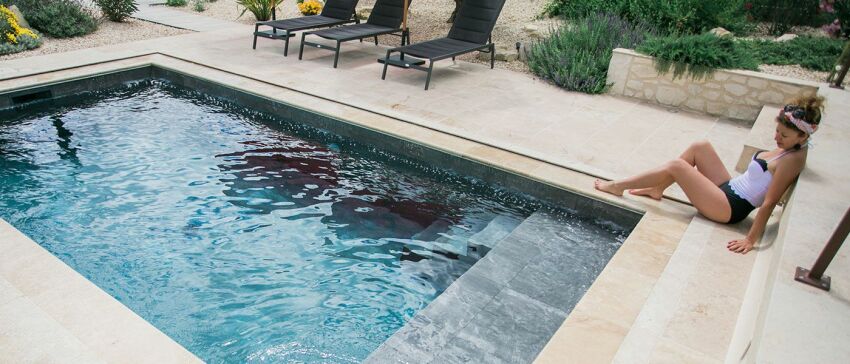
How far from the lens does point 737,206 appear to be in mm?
3420

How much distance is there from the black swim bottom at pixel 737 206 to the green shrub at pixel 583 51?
3.14m

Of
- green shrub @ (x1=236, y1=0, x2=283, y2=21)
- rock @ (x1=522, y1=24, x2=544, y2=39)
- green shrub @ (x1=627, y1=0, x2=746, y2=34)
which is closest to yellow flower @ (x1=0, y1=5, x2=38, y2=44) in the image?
green shrub @ (x1=236, y1=0, x2=283, y2=21)

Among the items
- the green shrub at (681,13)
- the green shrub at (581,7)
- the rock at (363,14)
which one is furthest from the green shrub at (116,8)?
the green shrub at (681,13)

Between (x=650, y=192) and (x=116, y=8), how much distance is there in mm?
8961

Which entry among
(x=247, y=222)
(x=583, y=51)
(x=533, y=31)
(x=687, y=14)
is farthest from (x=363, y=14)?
(x=247, y=222)

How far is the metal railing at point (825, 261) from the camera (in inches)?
85.1

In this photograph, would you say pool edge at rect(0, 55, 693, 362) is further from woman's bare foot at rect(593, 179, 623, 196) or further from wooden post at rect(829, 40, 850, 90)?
wooden post at rect(829, 40, 850, 90)

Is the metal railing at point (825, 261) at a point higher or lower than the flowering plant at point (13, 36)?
higher

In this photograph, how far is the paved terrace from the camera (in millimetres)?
2334

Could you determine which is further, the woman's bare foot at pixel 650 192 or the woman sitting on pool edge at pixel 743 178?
the woman's bare foot at pixel 650 192

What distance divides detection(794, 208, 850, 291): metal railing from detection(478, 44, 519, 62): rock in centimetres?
578

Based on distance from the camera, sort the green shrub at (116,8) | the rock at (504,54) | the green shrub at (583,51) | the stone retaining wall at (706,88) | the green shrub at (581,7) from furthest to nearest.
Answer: the green shrub at (116,8) < the green shrub at (581,7) < the rock at (504,54) < the green shrub at (583,51) < the stone retaining wall at (706,88)

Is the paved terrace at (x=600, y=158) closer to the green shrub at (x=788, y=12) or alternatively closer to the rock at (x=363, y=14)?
the rock at (x=363, y=14)

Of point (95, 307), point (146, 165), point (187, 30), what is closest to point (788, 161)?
point (95, 307)
